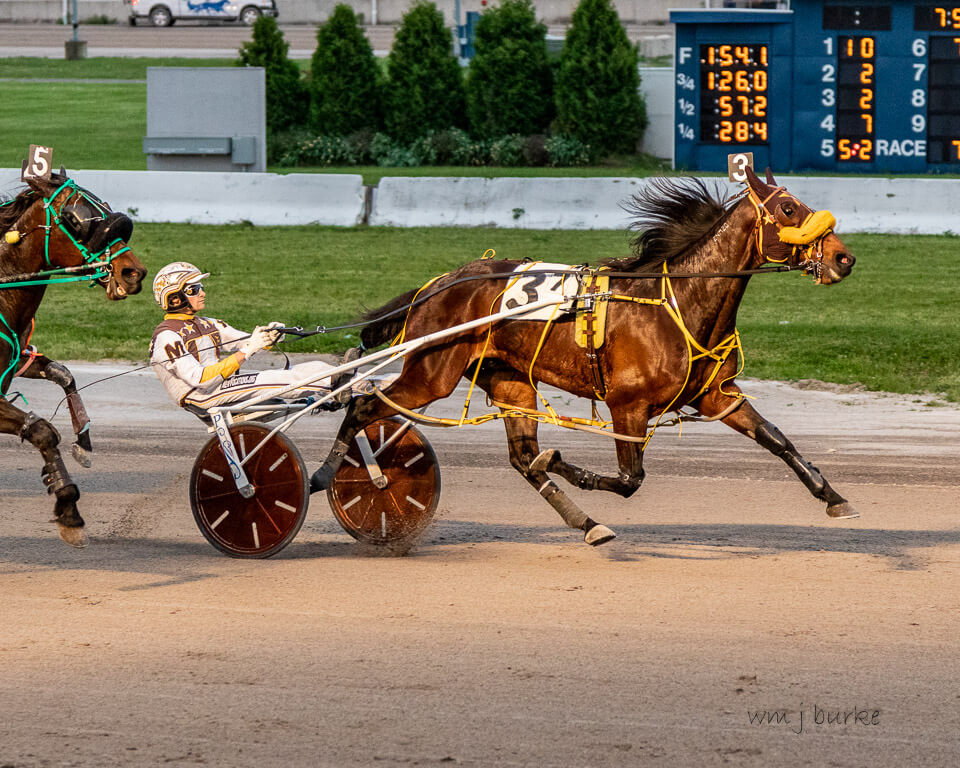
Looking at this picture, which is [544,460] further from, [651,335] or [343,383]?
[343,383]

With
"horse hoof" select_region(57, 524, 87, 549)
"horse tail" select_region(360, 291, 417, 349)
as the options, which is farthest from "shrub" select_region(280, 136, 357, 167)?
"horse hoof" select_region(57, 524, 87, 549)

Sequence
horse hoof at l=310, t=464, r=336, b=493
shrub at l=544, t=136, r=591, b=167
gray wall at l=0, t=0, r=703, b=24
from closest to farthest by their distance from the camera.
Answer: horse hoof at l=310, t=464, r=336, b=493
shrub at l=544, t=136, r=591, b=167
gray wall at l=0, t=0, r=703, b=24

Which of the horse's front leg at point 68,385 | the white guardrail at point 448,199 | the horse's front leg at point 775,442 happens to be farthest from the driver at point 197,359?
the white guardrail at point 448,199

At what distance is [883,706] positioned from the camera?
191 inches

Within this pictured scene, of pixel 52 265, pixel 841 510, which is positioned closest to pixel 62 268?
pixel 52 265

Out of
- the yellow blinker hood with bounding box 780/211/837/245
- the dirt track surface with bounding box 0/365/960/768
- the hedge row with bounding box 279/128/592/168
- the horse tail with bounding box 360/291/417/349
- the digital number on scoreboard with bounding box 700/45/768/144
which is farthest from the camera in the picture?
the hedge row with bounding box 279/128/592/168

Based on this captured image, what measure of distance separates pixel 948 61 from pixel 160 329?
51.3ft

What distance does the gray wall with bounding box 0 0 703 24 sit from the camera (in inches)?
1634

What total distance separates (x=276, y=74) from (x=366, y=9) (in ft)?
57.1

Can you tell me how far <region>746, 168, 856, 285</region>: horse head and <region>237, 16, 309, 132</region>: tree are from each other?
803 inches

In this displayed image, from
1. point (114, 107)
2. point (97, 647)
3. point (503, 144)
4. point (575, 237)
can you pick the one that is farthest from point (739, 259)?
point (114, 107)

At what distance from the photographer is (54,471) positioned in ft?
21.6

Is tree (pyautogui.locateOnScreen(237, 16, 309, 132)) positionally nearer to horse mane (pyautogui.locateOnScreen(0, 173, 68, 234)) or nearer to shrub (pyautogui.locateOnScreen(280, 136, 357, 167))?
shrub (pyautogui.locateOnScreen(280, 136, 357, 167))

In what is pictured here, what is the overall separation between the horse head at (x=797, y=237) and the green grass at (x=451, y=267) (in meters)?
4.67
